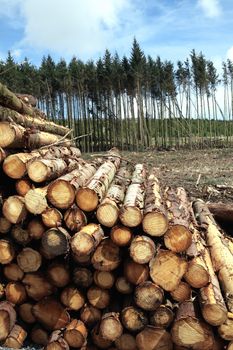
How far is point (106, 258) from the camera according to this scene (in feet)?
15.1

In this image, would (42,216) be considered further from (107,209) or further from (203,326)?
(203,326)

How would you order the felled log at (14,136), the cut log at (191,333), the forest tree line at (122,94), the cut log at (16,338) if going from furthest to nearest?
1. the forest tree line at (122,94)
2. the felled log at (14,136)
3. the cut log at (16,338)
4. the cut log at (191,333)

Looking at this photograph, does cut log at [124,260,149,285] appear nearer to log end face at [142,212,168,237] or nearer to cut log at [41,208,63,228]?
log end face at [142,212,168,237]

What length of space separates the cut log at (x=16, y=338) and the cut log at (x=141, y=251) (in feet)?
5.22

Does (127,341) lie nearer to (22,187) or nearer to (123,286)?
(123,286)

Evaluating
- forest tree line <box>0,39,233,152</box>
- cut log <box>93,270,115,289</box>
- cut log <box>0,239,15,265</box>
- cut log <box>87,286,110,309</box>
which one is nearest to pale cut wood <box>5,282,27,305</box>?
cut log <box>0,239,15,265</box>

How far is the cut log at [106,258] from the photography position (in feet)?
15.1

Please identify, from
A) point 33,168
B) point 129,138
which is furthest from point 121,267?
point 129,138

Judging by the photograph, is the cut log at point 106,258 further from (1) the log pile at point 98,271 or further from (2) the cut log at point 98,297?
(2) the cut log at point 98,297

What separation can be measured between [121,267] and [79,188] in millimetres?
924

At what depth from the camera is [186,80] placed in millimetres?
48344

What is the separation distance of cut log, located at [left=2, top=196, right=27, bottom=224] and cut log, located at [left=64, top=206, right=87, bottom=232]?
17.3 inches

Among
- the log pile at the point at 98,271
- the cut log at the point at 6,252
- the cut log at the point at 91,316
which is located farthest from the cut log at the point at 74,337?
the cut log at the point at 6,252

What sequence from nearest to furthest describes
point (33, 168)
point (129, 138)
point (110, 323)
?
point (110, 323)
point (33, 168)
point (129, 138)
